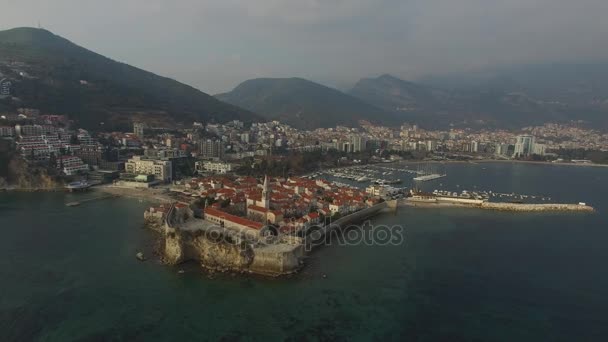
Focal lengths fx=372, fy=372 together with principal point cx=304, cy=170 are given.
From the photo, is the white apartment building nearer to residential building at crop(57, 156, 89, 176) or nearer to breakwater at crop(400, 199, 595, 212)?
residential building at crop(57, 156, 89, 176)

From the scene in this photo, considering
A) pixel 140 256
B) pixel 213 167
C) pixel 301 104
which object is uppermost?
pixel 301 104

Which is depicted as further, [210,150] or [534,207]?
[210,150]

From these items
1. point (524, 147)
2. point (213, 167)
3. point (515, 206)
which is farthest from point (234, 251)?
point (524, 147)

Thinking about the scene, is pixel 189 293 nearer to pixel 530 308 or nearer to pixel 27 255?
pixel 27 255

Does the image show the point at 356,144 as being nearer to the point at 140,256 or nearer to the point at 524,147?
the point at 524,147

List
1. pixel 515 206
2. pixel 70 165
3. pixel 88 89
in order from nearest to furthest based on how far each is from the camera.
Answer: pixel 515 206, pixel 70 165, pixel 88 89

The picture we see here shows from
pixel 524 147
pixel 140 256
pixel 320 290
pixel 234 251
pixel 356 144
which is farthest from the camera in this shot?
pixel 524 147

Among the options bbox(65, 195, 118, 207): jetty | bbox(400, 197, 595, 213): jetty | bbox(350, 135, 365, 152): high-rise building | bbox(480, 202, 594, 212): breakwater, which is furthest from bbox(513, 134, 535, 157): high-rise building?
bbox(65, 195, 118, 207): jetty
